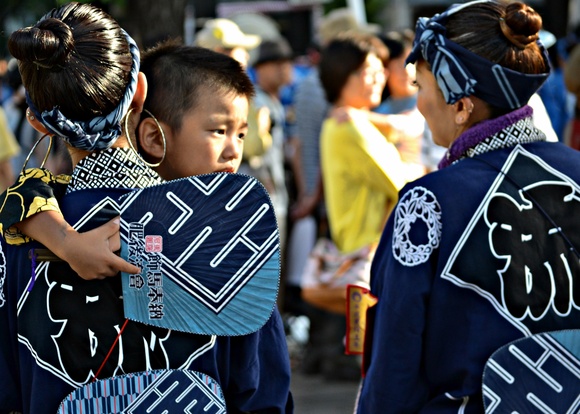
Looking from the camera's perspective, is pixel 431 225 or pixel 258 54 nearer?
pixel 431 225

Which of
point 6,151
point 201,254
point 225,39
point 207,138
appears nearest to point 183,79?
point 207,138

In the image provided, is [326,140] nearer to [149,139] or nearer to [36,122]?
[149,139]

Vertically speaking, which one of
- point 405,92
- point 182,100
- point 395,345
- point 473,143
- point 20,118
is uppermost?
point 182,100

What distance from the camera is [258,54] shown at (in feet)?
26.0

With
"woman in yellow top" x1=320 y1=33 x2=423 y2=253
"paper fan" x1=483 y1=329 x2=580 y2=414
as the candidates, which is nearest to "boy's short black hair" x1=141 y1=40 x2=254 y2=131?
"paper fan" x1=483 y1=329 x2=580 y2=414

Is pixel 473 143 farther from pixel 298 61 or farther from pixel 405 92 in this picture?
pixel 298 61

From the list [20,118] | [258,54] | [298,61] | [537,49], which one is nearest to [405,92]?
[258,54]

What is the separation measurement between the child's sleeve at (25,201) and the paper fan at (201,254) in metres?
0.17

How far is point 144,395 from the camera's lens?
6.85 ft

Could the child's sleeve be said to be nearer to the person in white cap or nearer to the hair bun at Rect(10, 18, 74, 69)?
the hair bun at Rect(10, 18, 74, 69)

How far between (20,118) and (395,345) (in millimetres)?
5106

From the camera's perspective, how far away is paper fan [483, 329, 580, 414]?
2336mm

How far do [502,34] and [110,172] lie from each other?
1024mm

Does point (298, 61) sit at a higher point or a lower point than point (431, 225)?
lower
